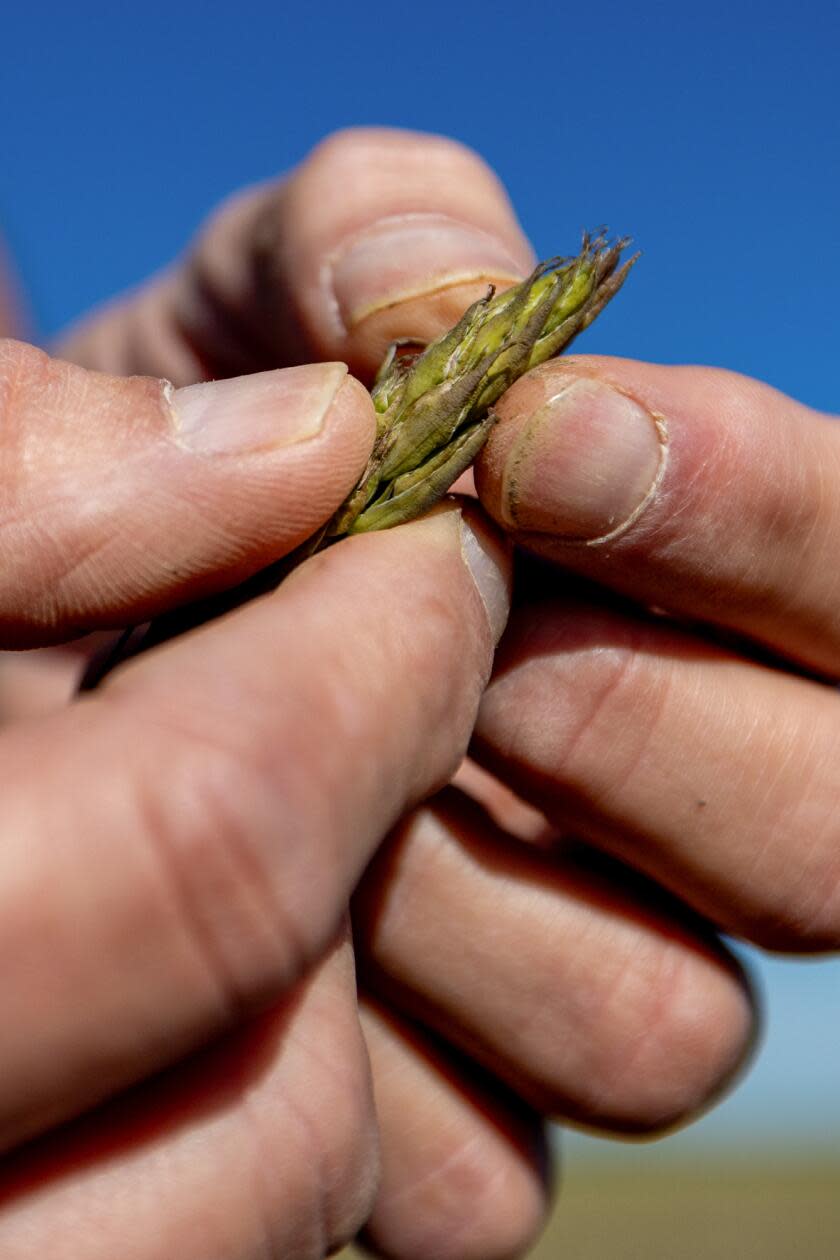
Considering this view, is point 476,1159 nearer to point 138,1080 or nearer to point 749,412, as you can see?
point 138,1080

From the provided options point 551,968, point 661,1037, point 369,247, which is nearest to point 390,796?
point 551,968

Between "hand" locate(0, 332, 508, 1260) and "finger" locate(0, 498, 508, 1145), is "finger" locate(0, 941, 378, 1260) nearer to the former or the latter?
"hand" locate(0, 332, 508, 1260)

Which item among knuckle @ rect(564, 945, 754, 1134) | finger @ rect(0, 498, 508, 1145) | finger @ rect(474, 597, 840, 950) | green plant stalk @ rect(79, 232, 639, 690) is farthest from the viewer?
knuckle @ rect(564, 945, 754, 1134)

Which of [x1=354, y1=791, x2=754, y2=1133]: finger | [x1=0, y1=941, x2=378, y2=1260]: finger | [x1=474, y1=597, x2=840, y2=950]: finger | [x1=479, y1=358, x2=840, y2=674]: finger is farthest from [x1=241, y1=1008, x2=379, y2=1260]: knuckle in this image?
[x1=479, y1=358, x2=840, y2=674]: finger

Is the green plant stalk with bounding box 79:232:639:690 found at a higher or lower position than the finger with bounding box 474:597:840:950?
higher

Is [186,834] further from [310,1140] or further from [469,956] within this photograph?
[469,956]

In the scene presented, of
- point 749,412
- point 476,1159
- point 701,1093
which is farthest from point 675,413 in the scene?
point 476,1159
